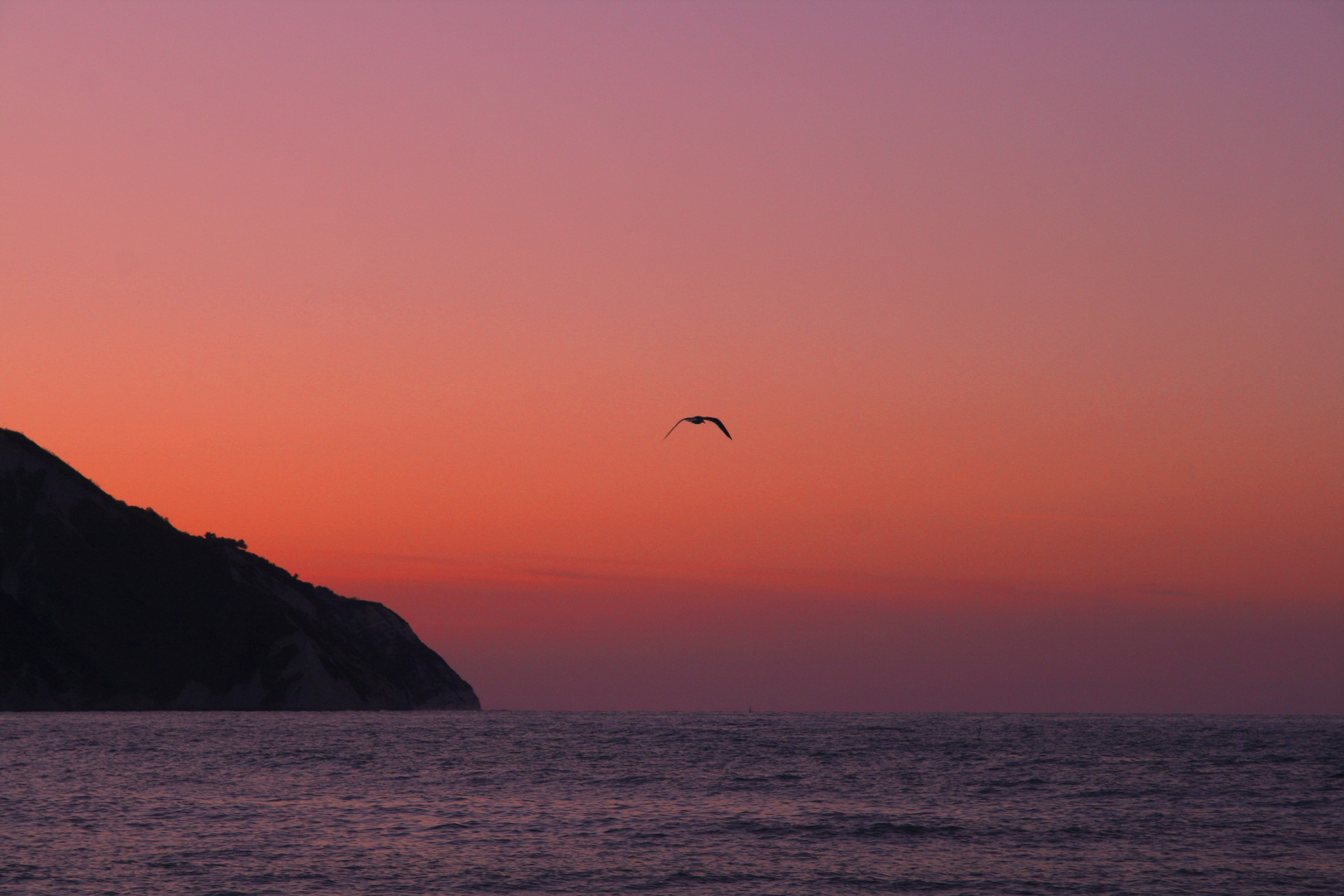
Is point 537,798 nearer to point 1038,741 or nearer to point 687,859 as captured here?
point 687,859

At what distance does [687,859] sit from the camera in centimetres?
4816

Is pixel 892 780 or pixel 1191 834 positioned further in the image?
pixel 892 780

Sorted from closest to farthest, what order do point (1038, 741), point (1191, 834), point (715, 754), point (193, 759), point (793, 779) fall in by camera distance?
point (1191, 834) → point (793, 779) → point (193, 759) → point (715, 754) → point (1038, 741)

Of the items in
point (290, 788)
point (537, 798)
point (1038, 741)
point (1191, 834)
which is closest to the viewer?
point (1191, 834)

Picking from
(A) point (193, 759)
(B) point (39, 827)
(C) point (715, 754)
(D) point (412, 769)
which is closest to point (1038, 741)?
(C) point (715, 754)

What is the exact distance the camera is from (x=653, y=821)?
59625 millimetres

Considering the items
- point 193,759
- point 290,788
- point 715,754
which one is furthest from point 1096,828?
point 193,759

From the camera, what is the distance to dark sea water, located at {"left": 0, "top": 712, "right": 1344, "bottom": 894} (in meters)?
43.7

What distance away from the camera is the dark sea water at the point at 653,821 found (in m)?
43.7

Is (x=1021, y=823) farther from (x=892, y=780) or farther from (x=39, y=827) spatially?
(x=39, y=827)

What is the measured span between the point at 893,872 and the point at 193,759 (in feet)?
220

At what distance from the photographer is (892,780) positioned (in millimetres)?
85375

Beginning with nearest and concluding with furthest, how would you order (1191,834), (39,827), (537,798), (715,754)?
(39,827)
(1191,834)
(537,798)
(715,754)

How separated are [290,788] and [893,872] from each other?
4228cm
